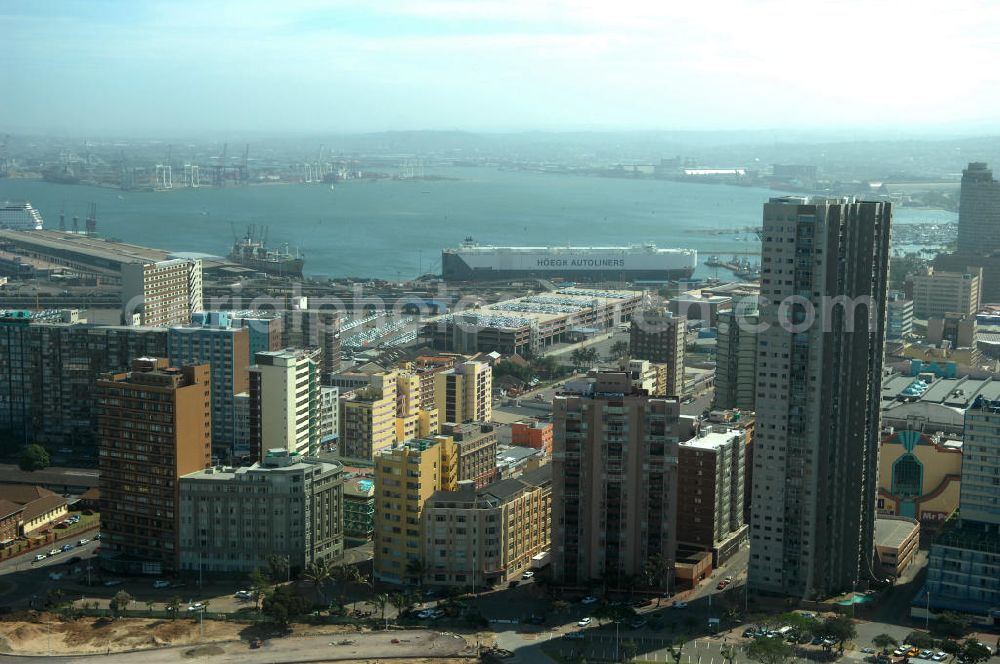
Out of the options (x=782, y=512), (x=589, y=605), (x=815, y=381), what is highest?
(x=815, y=381)

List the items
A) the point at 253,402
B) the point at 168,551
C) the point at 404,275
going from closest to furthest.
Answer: the point at 168,551 → the point at 253,402 → the point at 404,275

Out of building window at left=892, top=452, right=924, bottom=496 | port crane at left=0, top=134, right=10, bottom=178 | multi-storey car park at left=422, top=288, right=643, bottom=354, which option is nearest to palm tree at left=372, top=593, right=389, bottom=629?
building window at left=892, top=452, right=924, bottom=496

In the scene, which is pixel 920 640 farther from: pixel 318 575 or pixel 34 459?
pixel 34 459

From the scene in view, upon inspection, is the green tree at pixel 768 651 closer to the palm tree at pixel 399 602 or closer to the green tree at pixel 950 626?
the green tree at pixel 950 626

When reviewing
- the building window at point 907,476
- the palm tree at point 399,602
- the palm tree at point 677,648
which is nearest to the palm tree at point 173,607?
the palm tree at point 399,602

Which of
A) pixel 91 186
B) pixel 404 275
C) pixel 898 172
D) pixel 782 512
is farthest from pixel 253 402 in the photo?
pixel 898 172

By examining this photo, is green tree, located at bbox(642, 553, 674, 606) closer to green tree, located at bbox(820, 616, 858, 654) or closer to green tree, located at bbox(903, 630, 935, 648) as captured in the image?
green tree, located at bbox(820, 616, 858, 654)

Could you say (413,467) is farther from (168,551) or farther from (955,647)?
(955,647)
